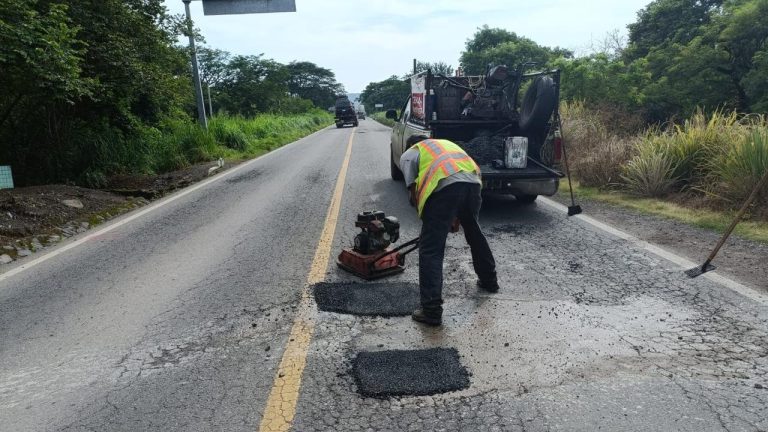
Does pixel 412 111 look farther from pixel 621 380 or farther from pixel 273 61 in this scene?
pixel 273 61

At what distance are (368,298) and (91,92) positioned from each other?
815 centimetres

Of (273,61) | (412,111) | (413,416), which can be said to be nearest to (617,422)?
(413,416)

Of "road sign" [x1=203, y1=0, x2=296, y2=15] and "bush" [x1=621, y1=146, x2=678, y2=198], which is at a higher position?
"road sign" [x1=203, y1=0, x2=296, y2=15]

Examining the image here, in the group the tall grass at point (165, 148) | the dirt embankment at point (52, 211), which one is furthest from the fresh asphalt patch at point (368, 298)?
the tall grass at point (165, 148)

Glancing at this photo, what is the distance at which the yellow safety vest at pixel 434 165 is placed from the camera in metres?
3.80

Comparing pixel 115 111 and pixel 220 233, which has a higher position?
pixel 115 111

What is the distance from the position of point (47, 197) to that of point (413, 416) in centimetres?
805

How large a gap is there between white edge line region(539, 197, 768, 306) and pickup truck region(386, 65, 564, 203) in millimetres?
792

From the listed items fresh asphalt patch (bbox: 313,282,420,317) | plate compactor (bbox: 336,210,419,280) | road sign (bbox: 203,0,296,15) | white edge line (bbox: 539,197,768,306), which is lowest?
white edge line (bbox: 539,197,768,306)

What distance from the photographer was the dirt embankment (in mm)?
6379

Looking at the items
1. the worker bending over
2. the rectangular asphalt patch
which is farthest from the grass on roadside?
the rectangular asphalt patch

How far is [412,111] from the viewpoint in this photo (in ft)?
28.7

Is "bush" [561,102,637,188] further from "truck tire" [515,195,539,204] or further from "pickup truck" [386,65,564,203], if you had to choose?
"truck tire" [515,195,539,204]

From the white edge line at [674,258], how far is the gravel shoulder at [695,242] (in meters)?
0.09
